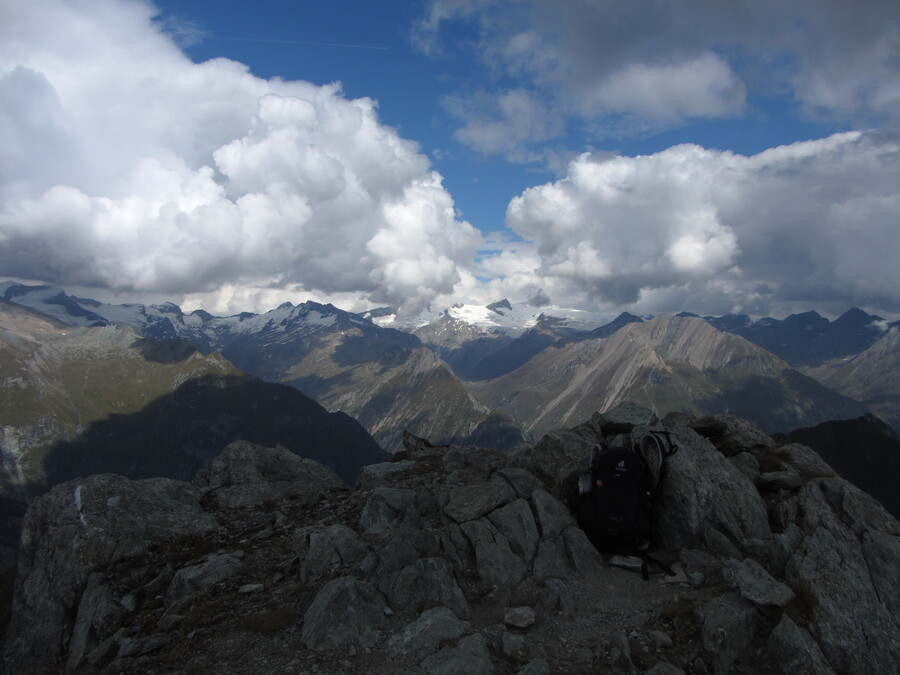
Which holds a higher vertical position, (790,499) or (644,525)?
(790,499)

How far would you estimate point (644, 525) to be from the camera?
15414mm

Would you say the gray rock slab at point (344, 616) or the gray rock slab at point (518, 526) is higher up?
the gray rock slab at point (518, 526)

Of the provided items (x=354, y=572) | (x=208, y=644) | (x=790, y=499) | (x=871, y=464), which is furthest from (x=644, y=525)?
(x=871, y=464)

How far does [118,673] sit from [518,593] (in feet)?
34.0

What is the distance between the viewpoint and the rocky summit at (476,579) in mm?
10953

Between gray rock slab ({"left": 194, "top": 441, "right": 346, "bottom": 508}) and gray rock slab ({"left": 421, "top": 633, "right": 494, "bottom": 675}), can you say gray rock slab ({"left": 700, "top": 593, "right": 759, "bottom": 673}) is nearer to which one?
gray rock slab ({"left": 421, "top": 633, "right": 494, "bottom": 675})

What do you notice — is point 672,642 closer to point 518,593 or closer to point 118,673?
point 518,593

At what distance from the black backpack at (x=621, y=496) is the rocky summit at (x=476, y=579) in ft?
1.70

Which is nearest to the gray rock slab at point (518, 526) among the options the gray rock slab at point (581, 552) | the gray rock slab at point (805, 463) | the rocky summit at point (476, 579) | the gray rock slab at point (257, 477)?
the rocky summit at point (476, 579)

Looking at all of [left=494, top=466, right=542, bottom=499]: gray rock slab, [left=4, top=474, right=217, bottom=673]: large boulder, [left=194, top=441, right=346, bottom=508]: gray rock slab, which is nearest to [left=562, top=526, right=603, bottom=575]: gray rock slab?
[left=494, top=466, right=542, bottom=499]: gray rock slab

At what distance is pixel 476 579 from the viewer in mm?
14422

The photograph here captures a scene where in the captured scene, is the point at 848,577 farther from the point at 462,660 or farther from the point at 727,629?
the point at 462,660

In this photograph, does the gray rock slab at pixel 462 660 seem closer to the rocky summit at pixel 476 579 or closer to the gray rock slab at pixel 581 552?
the rocky summit at pixel 476 579

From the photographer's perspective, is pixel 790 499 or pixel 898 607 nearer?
pixel 898 607
